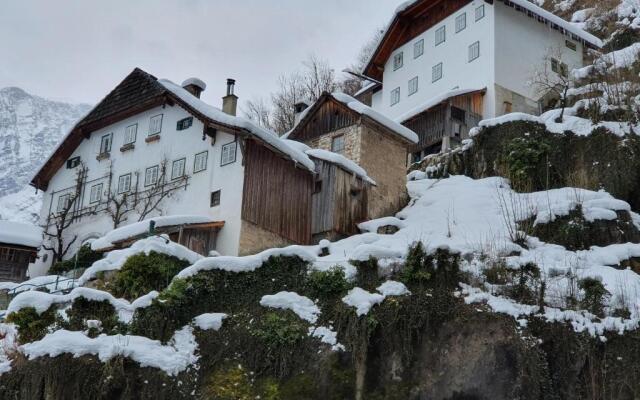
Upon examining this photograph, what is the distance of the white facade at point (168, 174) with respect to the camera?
97.2 feet

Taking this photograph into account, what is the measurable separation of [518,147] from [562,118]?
121 inches

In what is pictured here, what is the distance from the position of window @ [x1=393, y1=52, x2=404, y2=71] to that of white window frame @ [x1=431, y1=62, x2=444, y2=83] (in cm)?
355

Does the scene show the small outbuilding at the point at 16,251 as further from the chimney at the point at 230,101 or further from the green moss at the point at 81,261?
the chimney at the point at 230,101

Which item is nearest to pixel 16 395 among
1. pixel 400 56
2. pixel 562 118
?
pixel 562 118

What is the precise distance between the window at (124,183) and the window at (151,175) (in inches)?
42.0

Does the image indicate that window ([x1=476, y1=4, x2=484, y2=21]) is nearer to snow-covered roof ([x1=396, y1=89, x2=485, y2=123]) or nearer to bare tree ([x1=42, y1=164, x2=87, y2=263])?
snow-covered roof ([x1=396, y1=89, x2=485, y2=123])

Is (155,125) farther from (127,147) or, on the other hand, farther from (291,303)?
(291,303)

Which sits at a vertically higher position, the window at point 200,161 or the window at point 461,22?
the window at point 461,22

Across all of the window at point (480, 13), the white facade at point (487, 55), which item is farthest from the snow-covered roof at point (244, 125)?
the window at point (480, 13)

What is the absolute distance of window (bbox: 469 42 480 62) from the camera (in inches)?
1708

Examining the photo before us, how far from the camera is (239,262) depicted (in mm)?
22156

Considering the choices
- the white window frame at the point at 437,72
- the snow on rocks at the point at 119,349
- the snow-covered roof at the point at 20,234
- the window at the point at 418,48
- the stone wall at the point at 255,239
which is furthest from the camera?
the window at the point at 418,48

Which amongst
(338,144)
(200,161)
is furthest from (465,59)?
(200,161)

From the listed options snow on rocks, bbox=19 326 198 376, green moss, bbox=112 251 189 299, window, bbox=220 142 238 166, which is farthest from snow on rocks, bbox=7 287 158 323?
window, bbox=220 142 238 166
